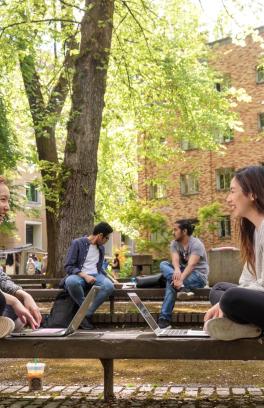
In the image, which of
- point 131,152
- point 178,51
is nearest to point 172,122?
point 178,51

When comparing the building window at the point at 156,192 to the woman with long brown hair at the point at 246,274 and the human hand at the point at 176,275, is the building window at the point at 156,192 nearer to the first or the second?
the human hand at the point at 176,275

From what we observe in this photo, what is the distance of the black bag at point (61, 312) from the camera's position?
804 cm

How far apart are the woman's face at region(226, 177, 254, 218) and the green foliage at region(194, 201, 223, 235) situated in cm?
3247

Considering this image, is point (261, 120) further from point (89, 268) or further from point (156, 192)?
point (89, 268)

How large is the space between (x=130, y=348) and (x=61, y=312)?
179 inches

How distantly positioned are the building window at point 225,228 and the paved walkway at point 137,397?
3656cm

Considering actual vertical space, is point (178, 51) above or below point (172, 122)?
above

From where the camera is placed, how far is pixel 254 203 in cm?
411

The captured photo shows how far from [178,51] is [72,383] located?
17461 millimetres

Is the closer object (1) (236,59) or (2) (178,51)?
(2) (178,51)

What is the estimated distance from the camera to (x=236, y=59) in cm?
4266

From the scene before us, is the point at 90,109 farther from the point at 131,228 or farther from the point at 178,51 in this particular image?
the point at 131,228

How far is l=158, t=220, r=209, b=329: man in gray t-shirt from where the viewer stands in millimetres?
9047

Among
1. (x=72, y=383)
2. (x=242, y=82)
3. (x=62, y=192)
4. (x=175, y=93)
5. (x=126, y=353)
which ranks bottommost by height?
(x=72, y=383)
